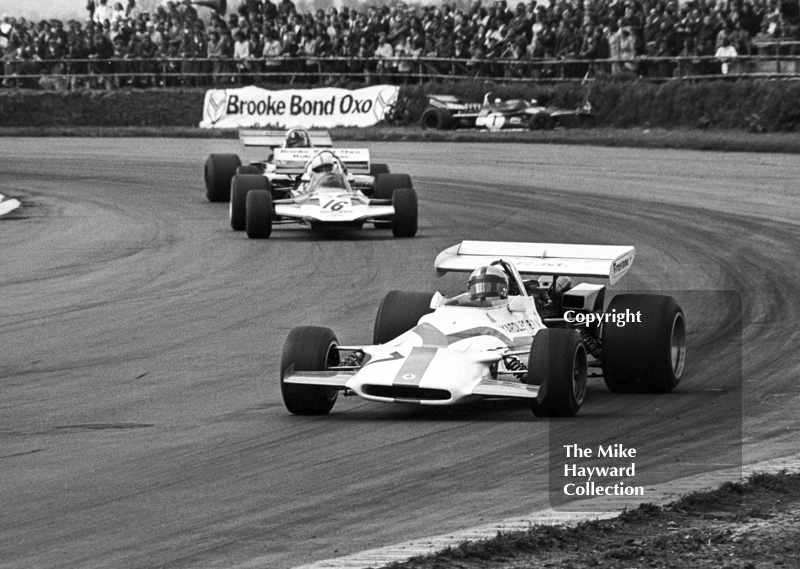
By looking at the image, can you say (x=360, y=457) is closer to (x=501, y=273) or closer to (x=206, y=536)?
(x=206, y=536)

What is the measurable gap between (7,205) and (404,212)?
7710 millimetres

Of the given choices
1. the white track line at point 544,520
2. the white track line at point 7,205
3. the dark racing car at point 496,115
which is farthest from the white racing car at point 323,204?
the dark racing car at point 496,115

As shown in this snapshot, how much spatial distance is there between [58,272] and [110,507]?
928 centimetres

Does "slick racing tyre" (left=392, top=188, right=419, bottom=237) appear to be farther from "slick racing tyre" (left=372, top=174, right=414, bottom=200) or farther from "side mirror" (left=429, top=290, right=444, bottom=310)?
"side mirror" (left=429, top=290, right=444, bottom=310)

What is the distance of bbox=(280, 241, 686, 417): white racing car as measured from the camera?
27.2 ft

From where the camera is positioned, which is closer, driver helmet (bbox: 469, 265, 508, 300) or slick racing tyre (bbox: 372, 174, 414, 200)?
driver helmet (bbox: 469, 265, 508, 300)

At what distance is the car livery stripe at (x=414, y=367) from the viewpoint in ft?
27.0

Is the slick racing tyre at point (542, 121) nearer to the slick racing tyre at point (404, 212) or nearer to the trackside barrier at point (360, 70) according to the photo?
the trackside barrier at point (360, 70)

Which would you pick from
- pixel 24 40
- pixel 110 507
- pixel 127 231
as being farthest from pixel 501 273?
pixel 24 40

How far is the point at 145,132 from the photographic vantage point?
37.4 meters

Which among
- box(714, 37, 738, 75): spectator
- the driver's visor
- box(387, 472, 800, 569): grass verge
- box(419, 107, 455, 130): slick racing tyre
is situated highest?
box(714, 37, 738, 75): spectator

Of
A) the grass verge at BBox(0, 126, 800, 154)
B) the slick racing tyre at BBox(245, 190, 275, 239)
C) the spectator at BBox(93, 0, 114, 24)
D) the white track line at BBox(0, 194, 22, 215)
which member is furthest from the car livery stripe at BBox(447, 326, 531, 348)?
the spectator at BBox(93, 0, 114, 24)

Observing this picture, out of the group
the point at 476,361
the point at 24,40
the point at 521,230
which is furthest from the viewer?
the point at 24,40

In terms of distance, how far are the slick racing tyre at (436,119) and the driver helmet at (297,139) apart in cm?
1326
